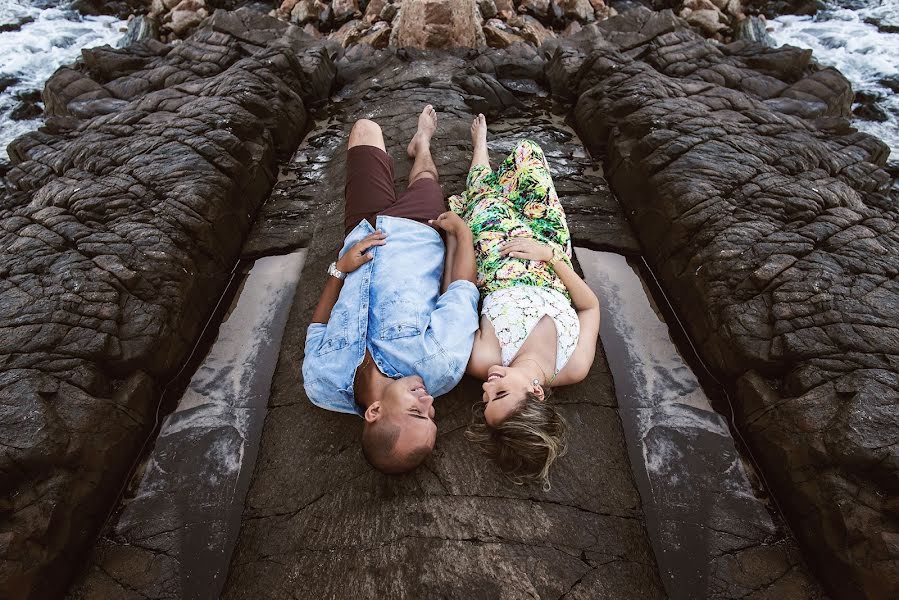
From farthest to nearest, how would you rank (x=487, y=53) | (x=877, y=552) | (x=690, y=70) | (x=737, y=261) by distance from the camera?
(x=487, y=53), (x=690, y=70), (x=737, y=261), (x=877, y=552)

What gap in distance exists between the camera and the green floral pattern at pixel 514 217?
10.9 feet

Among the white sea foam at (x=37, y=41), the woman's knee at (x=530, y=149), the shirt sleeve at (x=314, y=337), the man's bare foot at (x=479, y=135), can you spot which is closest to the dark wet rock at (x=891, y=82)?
the man's bare foot at (x=479, y=135)

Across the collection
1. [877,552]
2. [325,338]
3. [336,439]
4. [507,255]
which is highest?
[507,255]

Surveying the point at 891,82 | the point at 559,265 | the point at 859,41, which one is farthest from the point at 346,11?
the point at 859,41

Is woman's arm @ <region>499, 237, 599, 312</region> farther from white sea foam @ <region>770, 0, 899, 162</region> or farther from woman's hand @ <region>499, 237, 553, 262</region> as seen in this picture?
white sea foam @ <region>770, 0, 899, 162</region>

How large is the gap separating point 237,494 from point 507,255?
227cm

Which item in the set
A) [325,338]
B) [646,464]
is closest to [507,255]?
[325,338]

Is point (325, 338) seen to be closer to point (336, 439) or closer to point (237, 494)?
point (336, 439)

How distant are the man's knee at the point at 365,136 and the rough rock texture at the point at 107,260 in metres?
1.26

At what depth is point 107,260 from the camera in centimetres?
357

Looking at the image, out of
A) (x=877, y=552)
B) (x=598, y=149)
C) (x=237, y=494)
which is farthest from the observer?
(x=598, y=149)

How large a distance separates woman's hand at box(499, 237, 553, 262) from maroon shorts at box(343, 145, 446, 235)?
2.17ft

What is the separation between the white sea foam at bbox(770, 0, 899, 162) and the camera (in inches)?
296

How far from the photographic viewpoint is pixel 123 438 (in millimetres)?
3047
